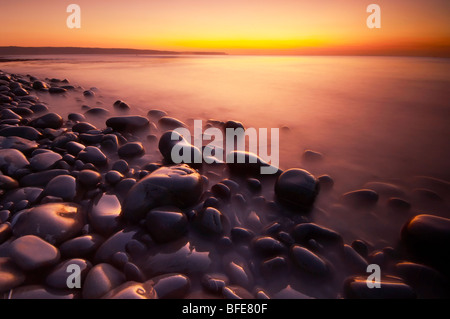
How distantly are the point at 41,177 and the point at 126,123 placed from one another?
1.53 meters

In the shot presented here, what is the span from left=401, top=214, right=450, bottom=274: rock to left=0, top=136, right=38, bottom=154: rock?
12.3ft

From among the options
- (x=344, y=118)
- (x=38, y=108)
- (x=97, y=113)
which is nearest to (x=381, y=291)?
(x=344, y=118)

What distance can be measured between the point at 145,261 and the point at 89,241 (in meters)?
0.43

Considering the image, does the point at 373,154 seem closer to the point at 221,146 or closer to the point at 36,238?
the point at 221,146

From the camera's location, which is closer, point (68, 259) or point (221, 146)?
point (68, 259)

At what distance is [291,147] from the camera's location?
10.2 feet

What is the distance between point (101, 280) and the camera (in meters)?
1.25

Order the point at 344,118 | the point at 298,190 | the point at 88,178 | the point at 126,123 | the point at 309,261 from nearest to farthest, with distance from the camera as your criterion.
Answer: the point at 309,261 < the point at 298,190 < the point at 88,178 < the point at 126,123 < the point at 344,118

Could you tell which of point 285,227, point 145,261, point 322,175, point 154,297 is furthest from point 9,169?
point 322,175

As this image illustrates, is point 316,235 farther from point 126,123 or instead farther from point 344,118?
point 344,118

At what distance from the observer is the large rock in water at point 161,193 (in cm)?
171

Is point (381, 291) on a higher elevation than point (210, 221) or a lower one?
lower

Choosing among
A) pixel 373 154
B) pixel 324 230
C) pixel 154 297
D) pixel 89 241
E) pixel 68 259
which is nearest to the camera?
pixel 154 297

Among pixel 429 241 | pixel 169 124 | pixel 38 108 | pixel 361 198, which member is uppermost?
pixel 38 108
